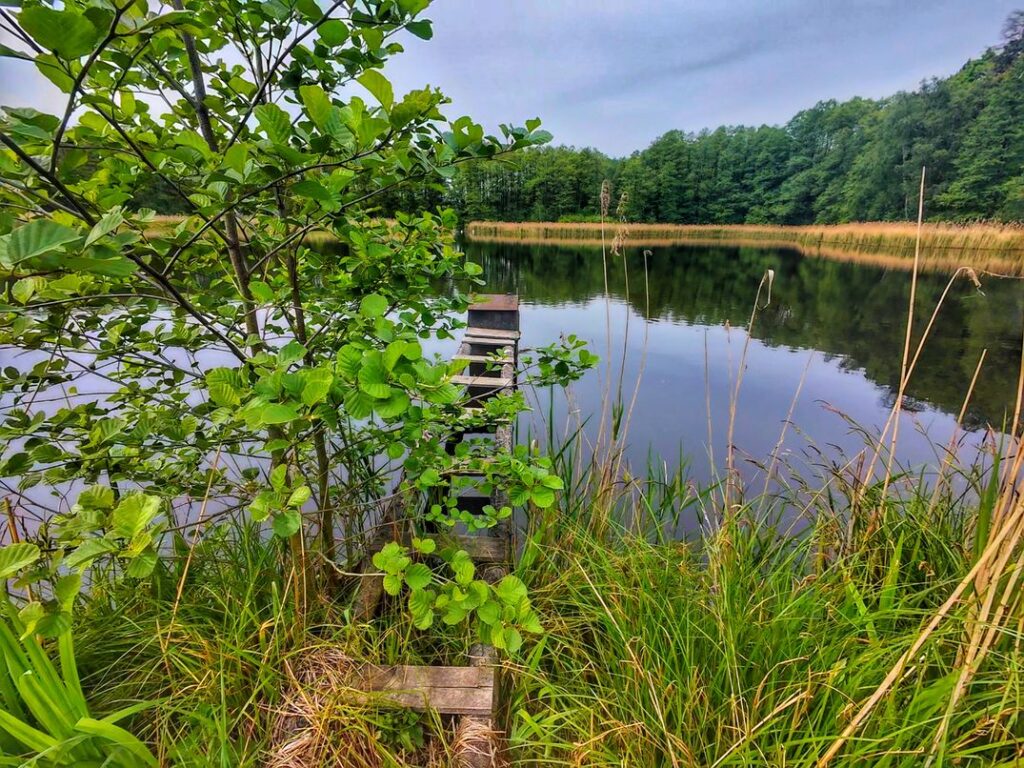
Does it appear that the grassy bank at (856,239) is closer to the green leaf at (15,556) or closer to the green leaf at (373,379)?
the green leaf at (373,379)

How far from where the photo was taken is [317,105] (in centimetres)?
71

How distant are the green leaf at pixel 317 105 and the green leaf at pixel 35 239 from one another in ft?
1.20

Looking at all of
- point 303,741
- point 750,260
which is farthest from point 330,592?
point 750,260

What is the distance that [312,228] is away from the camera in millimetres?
1016

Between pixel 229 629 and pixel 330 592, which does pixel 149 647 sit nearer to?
pixel 229 629

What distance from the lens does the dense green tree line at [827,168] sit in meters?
24.7

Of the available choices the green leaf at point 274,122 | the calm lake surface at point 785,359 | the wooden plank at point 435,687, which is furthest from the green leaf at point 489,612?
the calm lake surface at point 785,359

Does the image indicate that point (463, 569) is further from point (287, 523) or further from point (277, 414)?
point (277, 414)

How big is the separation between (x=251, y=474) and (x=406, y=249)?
2.51 ft

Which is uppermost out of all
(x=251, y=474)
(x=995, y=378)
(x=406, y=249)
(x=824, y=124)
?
(x=824, y=124)

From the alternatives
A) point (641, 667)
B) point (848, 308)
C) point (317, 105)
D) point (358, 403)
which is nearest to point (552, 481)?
point (358, 403)

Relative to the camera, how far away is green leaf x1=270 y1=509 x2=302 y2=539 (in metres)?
0.77

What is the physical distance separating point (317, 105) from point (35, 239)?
16.1 inches

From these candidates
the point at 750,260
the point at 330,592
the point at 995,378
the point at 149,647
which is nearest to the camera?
the point at 149,647
